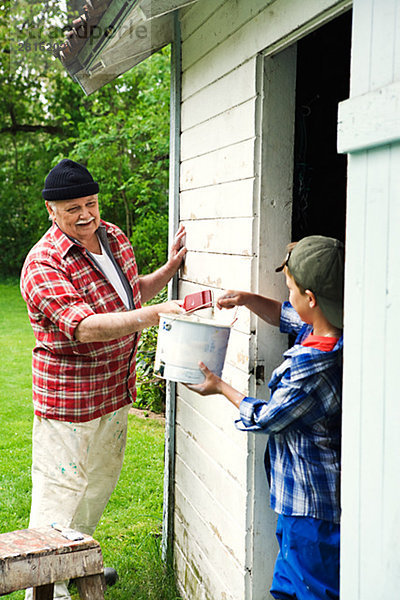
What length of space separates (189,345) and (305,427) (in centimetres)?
52

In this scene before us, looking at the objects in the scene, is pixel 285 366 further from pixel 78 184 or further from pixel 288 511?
pixel 78 184

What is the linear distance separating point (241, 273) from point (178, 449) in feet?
4.92

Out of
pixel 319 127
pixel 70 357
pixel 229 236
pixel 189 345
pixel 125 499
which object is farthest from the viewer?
pixel 125 499

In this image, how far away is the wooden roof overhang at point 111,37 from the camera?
284 centimetres

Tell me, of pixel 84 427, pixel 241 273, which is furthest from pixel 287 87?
pixel 84 427

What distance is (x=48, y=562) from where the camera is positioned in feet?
8.16

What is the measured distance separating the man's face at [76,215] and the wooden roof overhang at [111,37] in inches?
33.4

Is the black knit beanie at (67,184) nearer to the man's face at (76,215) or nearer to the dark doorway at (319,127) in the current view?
the man's face at (76,215)

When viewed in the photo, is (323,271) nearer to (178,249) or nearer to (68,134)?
(178,249)

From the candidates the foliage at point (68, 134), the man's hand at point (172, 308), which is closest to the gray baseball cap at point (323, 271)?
the man's hand at point (172, 308)

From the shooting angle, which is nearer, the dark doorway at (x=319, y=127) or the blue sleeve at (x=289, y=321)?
the blue sleeve at (x=289, y=321)

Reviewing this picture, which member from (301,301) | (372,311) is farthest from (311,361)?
(372,311)

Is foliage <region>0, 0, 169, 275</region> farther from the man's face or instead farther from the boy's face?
the boy's face

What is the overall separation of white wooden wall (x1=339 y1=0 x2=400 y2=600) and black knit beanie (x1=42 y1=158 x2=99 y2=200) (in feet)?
6.27
